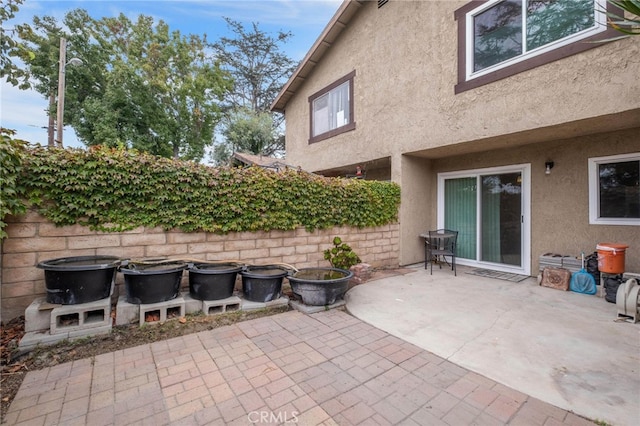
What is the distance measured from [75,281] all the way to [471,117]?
22.8 feet

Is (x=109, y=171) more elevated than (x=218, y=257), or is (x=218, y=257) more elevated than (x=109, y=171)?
(x=109, y=171)

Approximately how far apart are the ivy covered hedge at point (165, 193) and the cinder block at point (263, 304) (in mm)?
1273

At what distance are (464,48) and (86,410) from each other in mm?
7834

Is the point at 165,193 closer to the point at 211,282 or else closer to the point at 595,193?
the point at 211,282

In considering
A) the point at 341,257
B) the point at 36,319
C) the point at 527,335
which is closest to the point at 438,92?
the point at 341,257

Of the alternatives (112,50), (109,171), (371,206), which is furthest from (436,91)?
(112,50)

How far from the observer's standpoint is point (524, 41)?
5.00 metres

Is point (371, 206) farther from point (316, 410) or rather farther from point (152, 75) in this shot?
point (152, 75)

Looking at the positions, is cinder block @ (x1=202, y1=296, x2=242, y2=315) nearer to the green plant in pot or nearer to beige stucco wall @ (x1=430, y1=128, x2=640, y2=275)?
the green plant in pot

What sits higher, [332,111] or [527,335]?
[332,111]

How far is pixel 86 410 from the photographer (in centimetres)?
206

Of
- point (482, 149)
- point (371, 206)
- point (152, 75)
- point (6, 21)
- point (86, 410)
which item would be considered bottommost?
point (86, 410)

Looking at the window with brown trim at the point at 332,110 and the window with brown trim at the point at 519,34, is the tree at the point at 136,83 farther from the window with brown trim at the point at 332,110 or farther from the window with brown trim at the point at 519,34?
the window with brown trim at the point at 519,34

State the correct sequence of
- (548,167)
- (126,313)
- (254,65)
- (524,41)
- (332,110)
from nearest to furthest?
1. (126,313)
2. (524,41)
3. (548,167)
4. (332,110)
5. (254,65)
